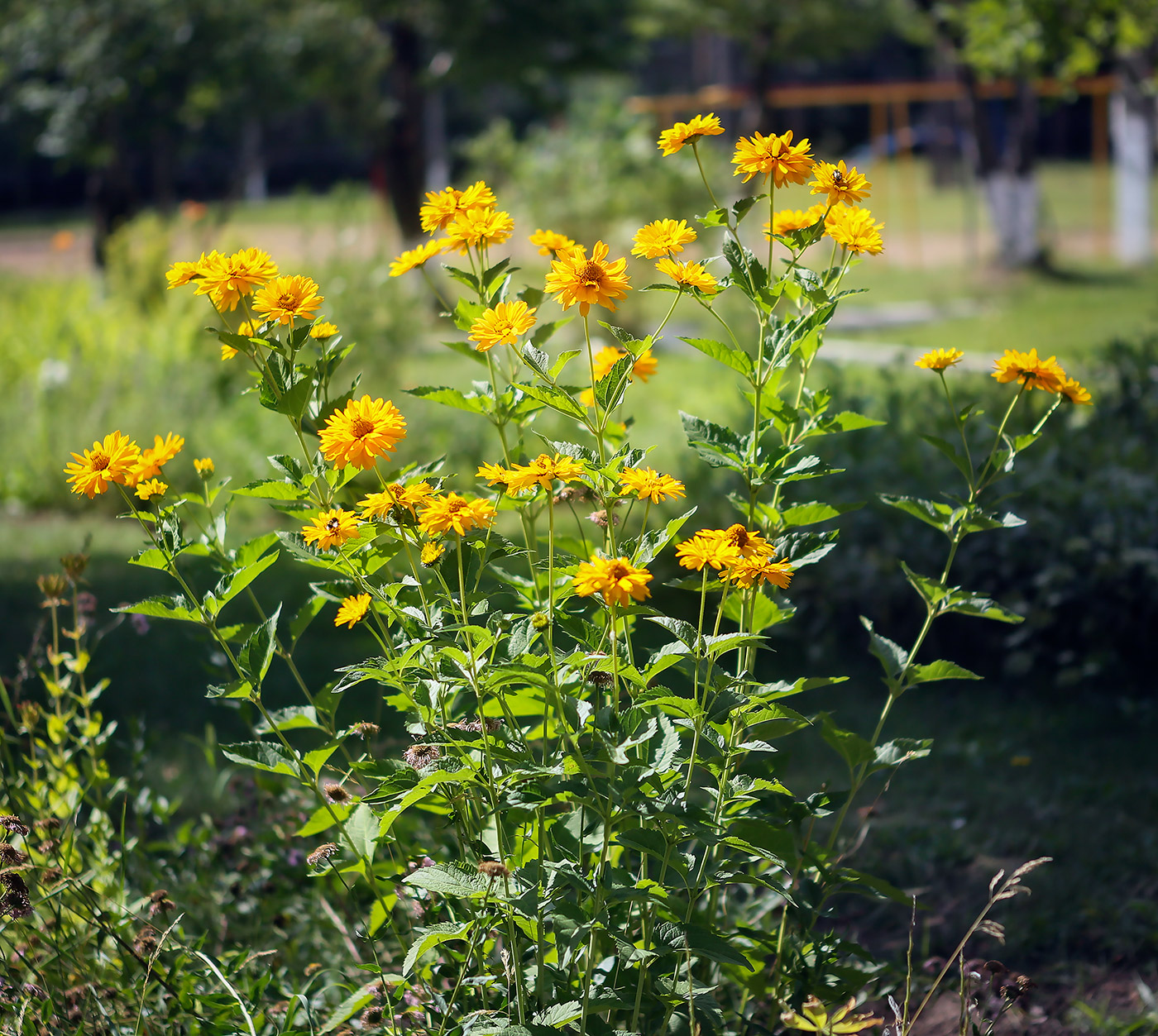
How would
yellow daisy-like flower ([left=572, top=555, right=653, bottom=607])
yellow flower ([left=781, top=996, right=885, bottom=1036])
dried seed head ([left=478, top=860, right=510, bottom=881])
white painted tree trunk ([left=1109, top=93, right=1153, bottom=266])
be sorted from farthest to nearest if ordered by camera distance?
1. white painted tree trunk ([left=1109, top=93, right=1153, bottom=266])
2. yellow flower ([left=781, top=996, right=885, bottom=1036])
3. dried seed head ([left=478, top=860, right=510, bottom=881])
4. yellow daisy-like flower ([left=572, top=555, right=653, bottom=607])

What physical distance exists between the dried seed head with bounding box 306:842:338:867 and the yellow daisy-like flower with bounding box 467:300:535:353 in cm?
74

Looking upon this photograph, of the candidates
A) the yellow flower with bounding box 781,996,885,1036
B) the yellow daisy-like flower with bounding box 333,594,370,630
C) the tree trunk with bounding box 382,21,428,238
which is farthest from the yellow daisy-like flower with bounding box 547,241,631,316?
the tree trunk with bounding box 382,21,428,238

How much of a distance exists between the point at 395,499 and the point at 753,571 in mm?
465

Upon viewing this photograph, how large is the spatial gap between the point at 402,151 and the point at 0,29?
388cm

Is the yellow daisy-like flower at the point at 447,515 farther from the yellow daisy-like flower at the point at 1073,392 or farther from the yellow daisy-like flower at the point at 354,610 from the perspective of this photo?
the yellow daisy-like flower at the point at 1073,392

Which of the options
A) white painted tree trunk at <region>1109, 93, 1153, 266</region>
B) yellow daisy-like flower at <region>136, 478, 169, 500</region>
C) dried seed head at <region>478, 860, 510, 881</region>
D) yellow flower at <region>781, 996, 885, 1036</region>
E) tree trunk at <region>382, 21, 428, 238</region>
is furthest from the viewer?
white painted tree trunk at <region>1109, 93, 1153, 266</region>

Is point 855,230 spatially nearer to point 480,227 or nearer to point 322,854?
point 480,227

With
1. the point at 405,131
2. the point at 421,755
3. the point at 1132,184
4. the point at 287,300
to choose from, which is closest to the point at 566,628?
the point at 421,755

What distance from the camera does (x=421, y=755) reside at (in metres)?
1.63

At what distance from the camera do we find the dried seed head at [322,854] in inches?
64.4

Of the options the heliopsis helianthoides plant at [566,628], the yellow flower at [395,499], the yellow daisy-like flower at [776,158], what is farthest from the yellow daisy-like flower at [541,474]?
the yellow daisy-like flower at [776,158]

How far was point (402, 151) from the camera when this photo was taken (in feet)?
38.9

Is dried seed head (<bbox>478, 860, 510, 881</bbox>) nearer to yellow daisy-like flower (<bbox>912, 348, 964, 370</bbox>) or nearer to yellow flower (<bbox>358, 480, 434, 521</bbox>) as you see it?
yellow flower (<bbox>358, 480, 434, 521</bbox>)

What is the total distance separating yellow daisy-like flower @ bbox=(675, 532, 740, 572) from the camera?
4.71 ft
